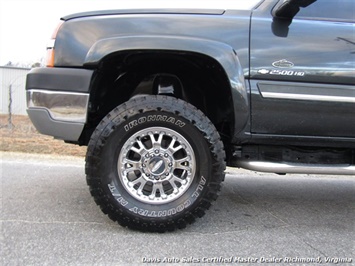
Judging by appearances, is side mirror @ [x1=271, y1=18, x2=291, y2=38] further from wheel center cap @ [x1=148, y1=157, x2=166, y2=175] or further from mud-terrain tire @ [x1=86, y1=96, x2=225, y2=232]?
wheel center cap @ [x1=148, y1=157, x2=166, y2=175]

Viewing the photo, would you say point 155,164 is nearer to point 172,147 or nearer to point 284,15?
point 172,147

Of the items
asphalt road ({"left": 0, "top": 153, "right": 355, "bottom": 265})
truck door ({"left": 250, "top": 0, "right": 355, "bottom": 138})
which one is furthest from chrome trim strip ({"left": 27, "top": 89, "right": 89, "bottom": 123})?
truck door ({"left": 250, "top": 0, "right": 355, "bottom": 138})

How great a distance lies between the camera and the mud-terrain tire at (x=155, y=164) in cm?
275

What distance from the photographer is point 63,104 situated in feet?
9.26

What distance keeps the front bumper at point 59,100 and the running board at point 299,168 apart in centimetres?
149

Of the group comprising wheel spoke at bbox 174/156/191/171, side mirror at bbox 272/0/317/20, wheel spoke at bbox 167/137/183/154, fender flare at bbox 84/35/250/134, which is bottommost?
wheel spoke at bbox 174/156/191/171

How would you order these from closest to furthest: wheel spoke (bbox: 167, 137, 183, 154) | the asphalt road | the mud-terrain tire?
the asphalt road, the mud-terrain tire, wheel spoke (bbox: 167, 137, 183, 154)

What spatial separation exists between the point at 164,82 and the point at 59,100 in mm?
935

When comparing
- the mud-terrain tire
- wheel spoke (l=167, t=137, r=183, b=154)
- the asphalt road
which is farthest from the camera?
wheel spoke (l=167, t=137, r=183, b=154)

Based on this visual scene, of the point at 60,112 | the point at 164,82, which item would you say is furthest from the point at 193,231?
the point at 60,112

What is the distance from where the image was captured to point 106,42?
2.77 m

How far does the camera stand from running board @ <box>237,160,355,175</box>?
289 cm

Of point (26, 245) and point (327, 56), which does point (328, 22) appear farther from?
point (26, 245)

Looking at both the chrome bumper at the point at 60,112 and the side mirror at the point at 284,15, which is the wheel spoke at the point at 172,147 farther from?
the side mirror at the point at 284,15
